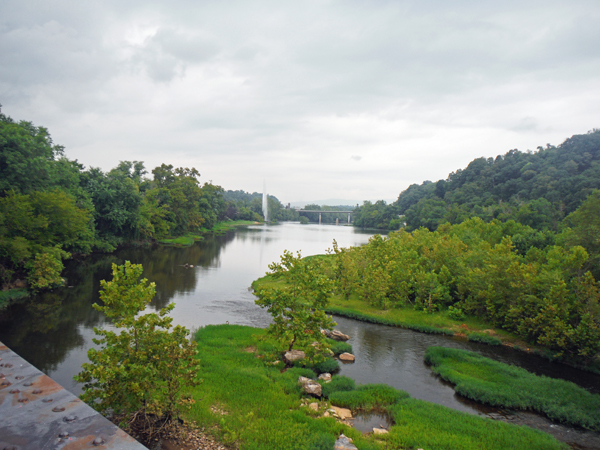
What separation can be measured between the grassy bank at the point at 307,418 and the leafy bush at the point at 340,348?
369 cm

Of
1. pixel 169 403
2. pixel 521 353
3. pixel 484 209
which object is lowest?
pixel 521 353

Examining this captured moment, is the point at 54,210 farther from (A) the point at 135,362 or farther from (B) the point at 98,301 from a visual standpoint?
(A) the point at 135,362

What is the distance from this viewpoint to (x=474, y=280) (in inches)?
993

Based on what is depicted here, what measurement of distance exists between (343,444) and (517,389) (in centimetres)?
979

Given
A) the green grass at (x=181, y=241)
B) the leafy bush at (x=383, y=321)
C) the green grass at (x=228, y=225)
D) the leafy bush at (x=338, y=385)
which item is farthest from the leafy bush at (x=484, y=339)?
the green grass at (x=228, y=225)

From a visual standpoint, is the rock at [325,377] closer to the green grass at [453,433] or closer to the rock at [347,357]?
the rock at [347,357]

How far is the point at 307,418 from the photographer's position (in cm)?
1158

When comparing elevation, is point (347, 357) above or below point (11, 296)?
below

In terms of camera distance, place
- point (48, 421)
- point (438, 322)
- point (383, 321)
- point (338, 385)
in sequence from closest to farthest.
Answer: point (48, 421) < point (338, 385) < point (438, 322) < point (383, 321)

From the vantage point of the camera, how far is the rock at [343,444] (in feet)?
32.7

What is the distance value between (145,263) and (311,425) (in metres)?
37.9

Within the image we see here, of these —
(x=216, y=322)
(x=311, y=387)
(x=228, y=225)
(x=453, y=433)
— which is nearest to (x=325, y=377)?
(x=311, y=387)

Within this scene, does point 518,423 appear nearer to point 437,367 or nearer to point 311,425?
point 437,367

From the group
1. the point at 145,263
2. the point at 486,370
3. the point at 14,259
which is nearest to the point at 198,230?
the point at 145,263
